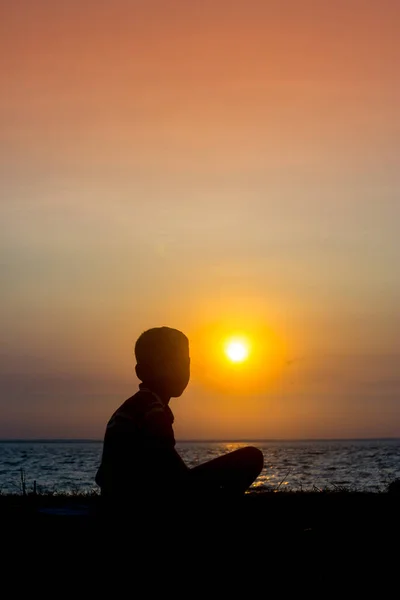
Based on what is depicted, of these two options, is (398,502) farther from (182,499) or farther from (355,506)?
(182,499)

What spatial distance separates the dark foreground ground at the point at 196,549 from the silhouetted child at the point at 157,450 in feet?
0.50

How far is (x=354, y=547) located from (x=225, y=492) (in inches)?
76.0

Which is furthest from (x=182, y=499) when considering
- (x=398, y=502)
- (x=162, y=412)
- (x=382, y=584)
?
(x=398, y=502)

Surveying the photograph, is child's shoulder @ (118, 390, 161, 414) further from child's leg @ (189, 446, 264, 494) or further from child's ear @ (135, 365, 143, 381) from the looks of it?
child's leg @ (189, 446, 264, 494)

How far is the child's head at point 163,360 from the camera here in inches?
236

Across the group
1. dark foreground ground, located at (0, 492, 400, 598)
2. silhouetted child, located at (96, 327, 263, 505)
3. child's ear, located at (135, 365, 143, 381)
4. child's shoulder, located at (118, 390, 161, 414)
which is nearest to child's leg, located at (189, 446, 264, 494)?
silhouetted child, located at (96, 327, 263, 505)

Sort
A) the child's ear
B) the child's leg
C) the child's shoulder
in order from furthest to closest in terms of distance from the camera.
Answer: the child's ear
the child's leg
the child's shoulder

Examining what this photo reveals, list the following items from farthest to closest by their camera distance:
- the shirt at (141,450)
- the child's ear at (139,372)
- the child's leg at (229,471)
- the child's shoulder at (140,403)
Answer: the child's ear at (139,372)
the child's leg at (229,471)
the child's shoulder at (140,403)
the shirt at (141,450)

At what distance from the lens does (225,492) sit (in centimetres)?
611

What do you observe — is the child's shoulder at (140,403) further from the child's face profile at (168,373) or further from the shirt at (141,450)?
the child's face profile at (168,373)

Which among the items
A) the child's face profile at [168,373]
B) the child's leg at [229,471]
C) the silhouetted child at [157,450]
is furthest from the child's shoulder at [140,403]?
the child's leg at [229,471]

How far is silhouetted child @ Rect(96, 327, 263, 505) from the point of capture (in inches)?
223

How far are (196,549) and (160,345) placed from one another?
67.6 inches

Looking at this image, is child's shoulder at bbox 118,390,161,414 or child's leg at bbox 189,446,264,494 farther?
child's leg at bbox 189,446,264,494
